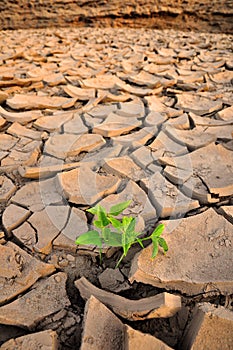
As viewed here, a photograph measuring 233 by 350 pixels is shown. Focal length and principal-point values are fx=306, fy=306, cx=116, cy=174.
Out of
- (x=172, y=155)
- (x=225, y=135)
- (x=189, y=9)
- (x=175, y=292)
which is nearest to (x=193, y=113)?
(x=225, y=135)

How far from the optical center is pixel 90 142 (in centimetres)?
143

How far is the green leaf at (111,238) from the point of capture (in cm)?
87

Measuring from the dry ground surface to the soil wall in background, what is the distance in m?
2.97

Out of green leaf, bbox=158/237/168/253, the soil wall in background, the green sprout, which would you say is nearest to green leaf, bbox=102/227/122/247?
the green sprout

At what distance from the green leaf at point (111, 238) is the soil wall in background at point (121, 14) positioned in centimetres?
468

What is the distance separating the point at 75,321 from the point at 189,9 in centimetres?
532

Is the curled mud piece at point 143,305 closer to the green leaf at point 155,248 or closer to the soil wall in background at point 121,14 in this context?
the green leaf at point 155,248

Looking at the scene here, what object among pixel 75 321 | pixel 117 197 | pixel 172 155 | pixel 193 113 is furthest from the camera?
pixel 193 113

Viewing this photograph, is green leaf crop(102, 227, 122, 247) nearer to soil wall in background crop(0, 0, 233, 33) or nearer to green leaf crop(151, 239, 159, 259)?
green leaf crop(151, 239, 159, 259)

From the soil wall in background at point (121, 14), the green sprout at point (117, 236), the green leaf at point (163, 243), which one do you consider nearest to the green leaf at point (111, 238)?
the green sprout at point (117, 236)

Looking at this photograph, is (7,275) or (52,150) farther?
(52,150)

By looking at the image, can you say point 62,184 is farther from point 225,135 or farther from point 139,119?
point 225,135

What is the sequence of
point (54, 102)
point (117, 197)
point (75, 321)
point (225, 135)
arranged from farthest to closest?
point (54, 102) → point (225, 135) → point (117, 197) → point (75, 321)

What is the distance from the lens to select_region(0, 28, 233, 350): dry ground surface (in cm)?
72
